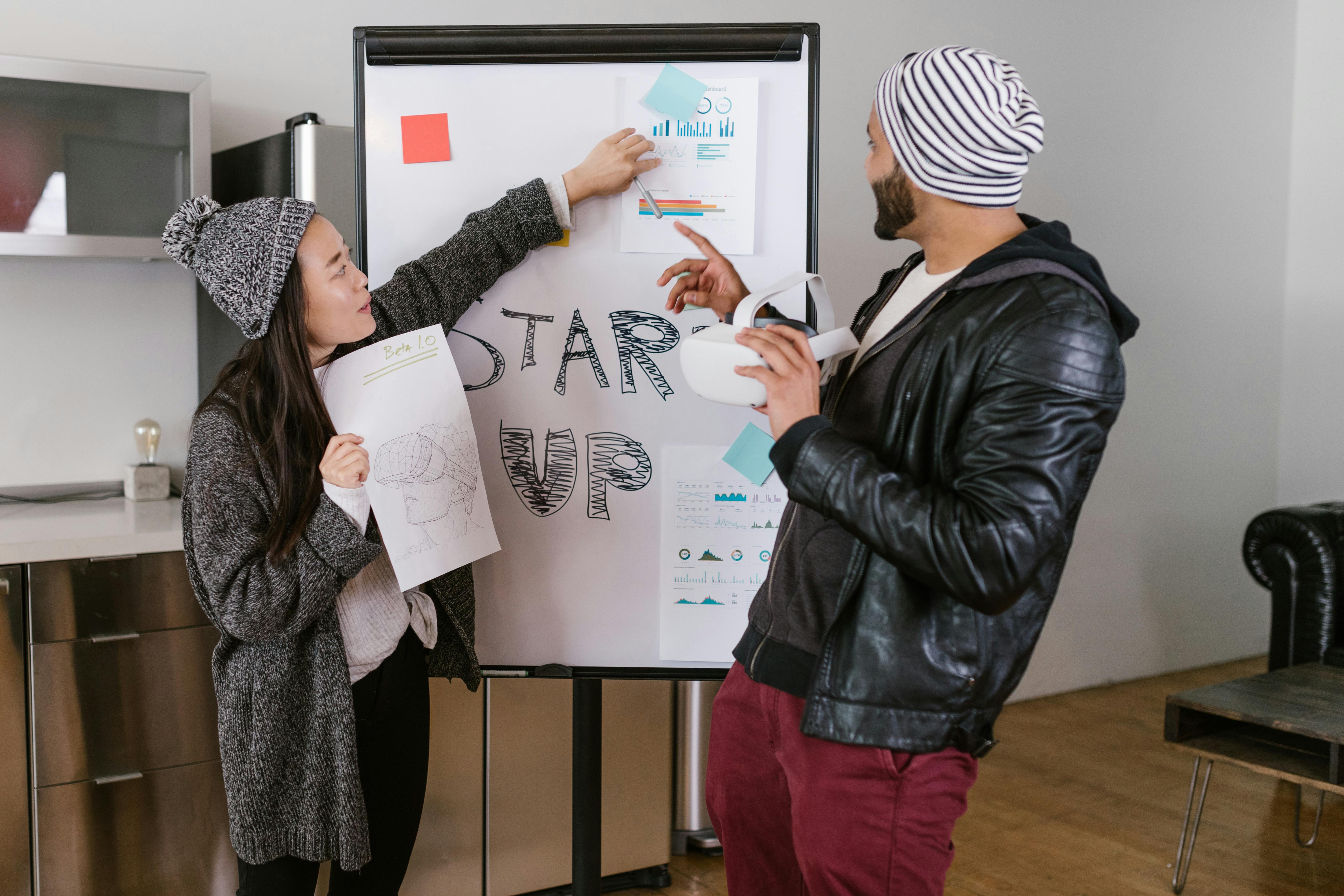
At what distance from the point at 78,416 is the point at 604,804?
5.10 ft

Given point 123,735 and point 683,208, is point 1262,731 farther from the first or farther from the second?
point 123,735

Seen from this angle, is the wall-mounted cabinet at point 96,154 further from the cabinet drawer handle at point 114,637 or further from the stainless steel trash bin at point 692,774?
the stainless steel trash bin at point 692,774

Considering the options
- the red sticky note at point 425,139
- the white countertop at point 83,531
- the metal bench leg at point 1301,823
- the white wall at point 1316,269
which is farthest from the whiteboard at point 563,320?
the white wall at point 1316,269

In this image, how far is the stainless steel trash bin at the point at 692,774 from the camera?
2568mm

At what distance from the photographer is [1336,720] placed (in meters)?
2.20

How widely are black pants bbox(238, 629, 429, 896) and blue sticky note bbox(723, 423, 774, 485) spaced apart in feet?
1.84

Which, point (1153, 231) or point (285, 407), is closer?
point (285, 407)

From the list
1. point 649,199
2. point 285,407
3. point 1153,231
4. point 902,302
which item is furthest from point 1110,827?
point 285,407

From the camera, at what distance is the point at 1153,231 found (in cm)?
394

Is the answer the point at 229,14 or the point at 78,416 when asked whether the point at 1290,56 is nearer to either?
the point at 229,14

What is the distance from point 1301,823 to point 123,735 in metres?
2.89

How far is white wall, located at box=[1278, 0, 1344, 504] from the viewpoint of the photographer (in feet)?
13.8

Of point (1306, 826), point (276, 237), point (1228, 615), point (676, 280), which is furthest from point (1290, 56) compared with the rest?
point (276, 237)

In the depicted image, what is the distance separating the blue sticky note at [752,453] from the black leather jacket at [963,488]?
39cm
